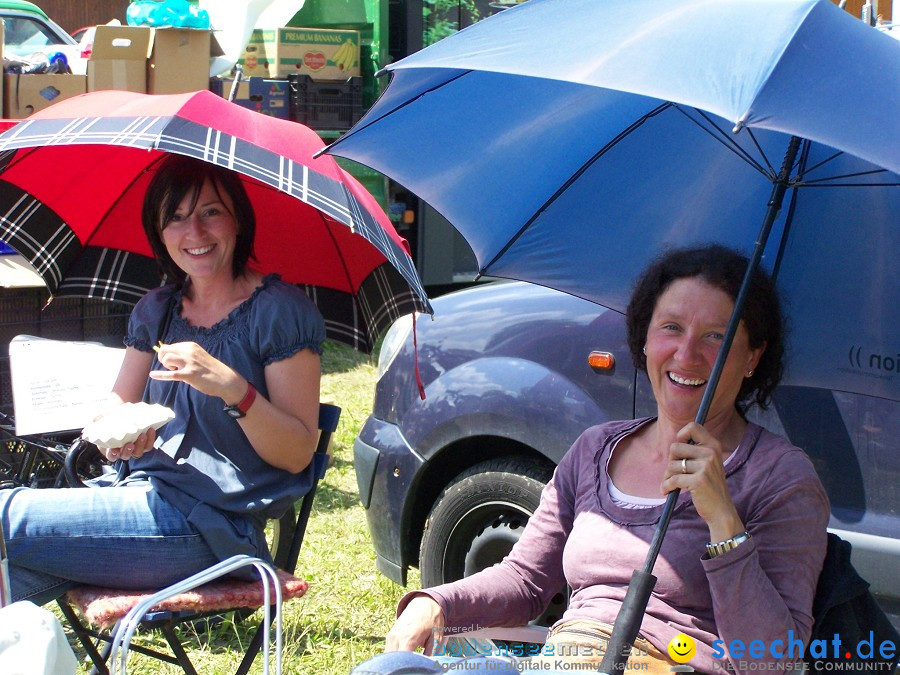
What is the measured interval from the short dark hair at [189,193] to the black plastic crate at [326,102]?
5.67 meters

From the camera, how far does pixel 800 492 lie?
2.09m

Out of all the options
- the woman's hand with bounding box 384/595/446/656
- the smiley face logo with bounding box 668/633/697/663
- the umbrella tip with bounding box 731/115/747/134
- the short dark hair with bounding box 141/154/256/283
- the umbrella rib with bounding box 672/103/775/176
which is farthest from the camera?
the short dark hair with bounding box 141/154/256/283

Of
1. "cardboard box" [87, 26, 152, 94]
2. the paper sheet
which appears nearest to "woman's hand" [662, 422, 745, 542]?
the paper sheet

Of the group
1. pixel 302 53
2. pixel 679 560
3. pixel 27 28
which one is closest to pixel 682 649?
pixel 679 560

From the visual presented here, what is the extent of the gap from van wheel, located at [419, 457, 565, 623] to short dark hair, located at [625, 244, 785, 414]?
1143 millimetres

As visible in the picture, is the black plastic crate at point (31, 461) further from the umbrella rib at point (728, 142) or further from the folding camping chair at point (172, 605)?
the umbrella rib at point (728, 142)

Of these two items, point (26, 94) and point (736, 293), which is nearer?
point (736, 293)

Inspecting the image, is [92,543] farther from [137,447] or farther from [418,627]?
[418,627]

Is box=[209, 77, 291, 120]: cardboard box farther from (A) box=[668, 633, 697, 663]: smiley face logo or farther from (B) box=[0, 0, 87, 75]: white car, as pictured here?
(A) box=[668, 633, 697, 663]: smiley face logo

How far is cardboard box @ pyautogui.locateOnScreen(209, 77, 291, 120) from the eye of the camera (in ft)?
26.6

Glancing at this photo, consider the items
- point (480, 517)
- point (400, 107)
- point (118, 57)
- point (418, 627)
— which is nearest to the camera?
point (418, 627)

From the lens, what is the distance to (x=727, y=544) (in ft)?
6.45

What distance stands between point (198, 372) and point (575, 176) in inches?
40.0

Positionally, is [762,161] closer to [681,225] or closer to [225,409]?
[681,225]
